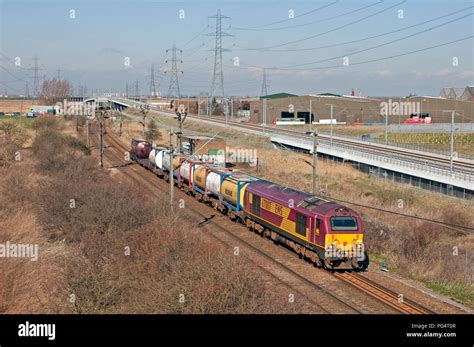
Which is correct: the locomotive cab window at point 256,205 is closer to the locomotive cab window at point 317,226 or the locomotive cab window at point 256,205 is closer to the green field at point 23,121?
the locomotive cab window at point 317,226

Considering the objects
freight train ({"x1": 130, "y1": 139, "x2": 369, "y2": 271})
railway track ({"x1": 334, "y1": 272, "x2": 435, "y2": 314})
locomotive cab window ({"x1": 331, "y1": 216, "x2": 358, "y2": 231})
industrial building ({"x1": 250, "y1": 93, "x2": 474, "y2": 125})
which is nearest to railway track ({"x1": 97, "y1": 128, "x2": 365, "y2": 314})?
freight train ({"x1": 130, "y1": 139, "x2": 369, "y2": 271})

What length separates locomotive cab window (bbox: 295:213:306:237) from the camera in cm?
2408

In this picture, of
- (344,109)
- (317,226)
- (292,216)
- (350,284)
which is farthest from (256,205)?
(344,109)

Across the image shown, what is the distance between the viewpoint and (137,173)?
183 ft

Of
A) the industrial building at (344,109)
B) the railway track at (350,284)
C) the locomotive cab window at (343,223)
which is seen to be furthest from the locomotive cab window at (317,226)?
the industrial building at (344,109)

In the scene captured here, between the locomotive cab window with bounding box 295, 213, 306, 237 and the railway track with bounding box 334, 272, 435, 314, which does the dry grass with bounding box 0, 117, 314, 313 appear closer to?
the railway track with bounding box 334, 272, 435, 314

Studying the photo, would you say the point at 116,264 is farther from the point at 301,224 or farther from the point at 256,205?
the point at 256,205

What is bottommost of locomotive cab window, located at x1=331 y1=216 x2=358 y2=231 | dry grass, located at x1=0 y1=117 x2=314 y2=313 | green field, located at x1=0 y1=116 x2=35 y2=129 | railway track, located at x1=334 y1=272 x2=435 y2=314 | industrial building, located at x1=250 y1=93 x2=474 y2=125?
railway track, located at x1=334 y1=272 x2=435 y2=314

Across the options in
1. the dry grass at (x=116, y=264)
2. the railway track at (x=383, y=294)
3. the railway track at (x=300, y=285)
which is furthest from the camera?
the railway track at (x=300, y=285)

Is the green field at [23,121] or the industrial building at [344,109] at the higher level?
the industrial building at [344,109]

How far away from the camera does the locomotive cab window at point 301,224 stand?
24078mm
